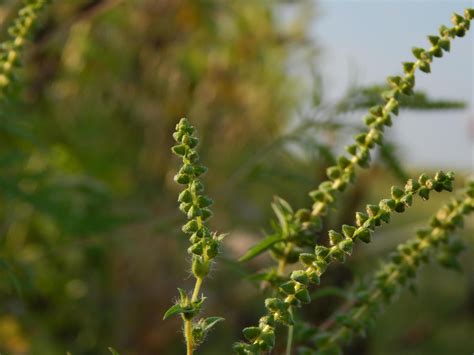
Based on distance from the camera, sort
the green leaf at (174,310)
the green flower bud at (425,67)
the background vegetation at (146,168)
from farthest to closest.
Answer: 1. the background vegetation at (146,168)
2. the green flower bud at (425,67)
3. the green leaf at (174,310)

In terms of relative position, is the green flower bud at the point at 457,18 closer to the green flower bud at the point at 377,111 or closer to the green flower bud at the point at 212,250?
the green flower bud at the point at 377,111

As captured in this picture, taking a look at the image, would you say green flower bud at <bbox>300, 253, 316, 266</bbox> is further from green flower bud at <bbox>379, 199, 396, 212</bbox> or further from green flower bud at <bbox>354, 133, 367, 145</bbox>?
green flower bud at <bbox>354, 133, 367, 145</bbox>

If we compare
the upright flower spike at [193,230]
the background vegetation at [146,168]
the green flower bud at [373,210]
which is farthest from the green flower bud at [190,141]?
the background vegetation at [146,168]

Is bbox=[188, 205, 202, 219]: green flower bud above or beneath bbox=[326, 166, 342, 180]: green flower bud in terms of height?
beneath

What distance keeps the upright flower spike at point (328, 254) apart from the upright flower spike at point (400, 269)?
6.0 inches

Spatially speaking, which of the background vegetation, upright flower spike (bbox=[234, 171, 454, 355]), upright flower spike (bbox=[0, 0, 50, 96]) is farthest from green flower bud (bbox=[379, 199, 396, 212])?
the background vegetation

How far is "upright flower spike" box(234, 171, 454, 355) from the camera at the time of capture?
42 centimetres

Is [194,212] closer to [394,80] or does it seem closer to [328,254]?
[328,254]

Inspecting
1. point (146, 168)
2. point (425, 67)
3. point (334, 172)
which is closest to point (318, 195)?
point (334, 172)

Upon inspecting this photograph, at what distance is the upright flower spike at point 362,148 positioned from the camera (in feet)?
1.66

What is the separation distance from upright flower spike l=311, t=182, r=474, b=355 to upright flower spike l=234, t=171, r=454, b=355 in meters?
0.15

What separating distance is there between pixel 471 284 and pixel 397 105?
6.70 ft

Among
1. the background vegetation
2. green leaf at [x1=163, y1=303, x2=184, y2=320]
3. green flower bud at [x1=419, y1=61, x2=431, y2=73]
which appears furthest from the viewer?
the background vegetation

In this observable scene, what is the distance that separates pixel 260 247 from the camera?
540 millimetres
